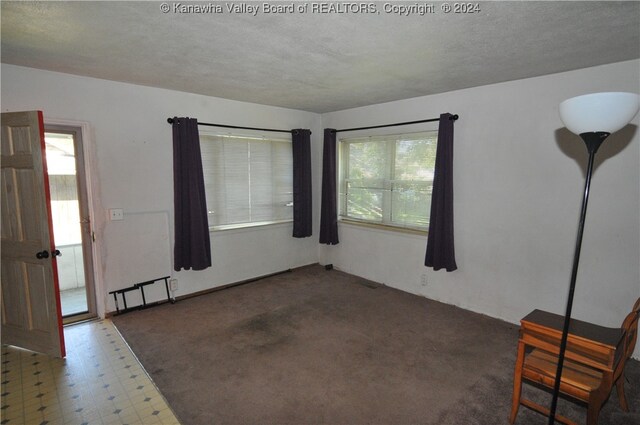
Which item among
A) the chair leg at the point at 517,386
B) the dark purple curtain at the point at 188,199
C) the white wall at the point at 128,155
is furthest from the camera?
the dark purple curtain at the point at 188,199

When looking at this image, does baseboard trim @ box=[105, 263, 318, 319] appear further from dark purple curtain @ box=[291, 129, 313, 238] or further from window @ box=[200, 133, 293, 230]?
window @ box=[200, 133, 293, 230]

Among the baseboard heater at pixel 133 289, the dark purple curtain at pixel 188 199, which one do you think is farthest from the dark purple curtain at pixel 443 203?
the baseboard heater at pixel 133 289

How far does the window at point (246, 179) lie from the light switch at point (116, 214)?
937 millimetres

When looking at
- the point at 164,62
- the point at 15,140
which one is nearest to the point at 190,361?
the point at 15,140

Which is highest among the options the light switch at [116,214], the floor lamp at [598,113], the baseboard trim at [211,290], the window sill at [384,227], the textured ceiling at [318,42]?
the textured ceiling at [318,42]

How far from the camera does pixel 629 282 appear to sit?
2598 mm

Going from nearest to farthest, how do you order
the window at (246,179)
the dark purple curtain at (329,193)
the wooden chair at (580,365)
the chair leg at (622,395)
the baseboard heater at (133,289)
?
1. the wooden chair at (580,365)
2. the chair leg at (622,395)
3. the baseboard heater at (133,289)
4. the window at (246,179)
5. the dark purple curtain at (329,193)

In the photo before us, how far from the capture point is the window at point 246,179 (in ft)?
13.2

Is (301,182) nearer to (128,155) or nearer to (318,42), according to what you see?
(128,155)

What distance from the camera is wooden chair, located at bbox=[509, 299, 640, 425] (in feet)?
5.55

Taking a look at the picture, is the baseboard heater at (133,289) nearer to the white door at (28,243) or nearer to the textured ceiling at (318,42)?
the white door at (28,243)

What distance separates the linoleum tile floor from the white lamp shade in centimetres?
272

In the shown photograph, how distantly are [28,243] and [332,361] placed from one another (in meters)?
2.53

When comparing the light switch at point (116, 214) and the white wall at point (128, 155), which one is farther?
the light switch at point (116, 214)
